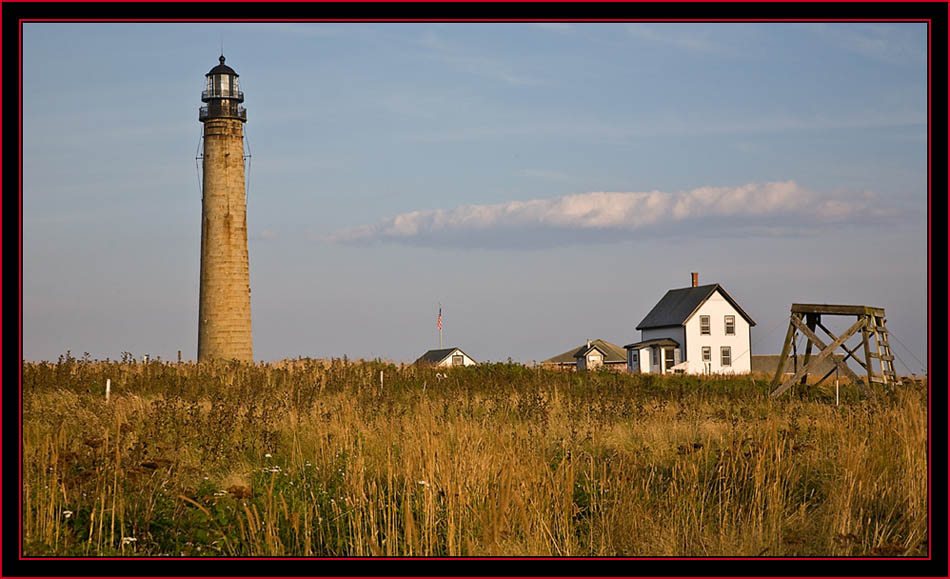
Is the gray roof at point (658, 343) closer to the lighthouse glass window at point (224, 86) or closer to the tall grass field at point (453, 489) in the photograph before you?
the lighthouse glass window at point (224, 86)

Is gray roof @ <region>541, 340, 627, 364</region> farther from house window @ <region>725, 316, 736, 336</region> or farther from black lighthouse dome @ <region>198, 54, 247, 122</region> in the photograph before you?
black lighthouse dome @ <region>198, 54, 247, 122</region>

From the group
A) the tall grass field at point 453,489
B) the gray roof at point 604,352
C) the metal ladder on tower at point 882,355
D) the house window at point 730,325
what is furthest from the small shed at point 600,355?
the tall grass field at point 453,489

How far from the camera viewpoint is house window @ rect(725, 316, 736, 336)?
52312 mm

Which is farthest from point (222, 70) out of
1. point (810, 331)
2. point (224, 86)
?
point (810, 331)

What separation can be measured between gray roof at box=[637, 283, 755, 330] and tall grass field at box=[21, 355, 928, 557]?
41349 mm

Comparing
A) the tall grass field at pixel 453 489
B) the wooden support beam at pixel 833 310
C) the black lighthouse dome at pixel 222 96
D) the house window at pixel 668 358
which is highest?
the black lighthouse dome at pixel 222 96

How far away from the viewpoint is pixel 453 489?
249 inches

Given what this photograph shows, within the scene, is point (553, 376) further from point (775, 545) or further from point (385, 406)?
point (775, 545)

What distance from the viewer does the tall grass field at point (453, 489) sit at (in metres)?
6.11

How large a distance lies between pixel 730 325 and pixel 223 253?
29320mm

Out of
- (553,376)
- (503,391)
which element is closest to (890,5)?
(503,391)

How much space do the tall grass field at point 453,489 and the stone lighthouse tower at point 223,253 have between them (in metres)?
23.0

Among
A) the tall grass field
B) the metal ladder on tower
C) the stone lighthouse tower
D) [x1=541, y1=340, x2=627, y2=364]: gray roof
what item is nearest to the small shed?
[x1=541, y1=340, x2=627, y2=364]: gray roof

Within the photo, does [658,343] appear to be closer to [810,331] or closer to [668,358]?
[668,358]
